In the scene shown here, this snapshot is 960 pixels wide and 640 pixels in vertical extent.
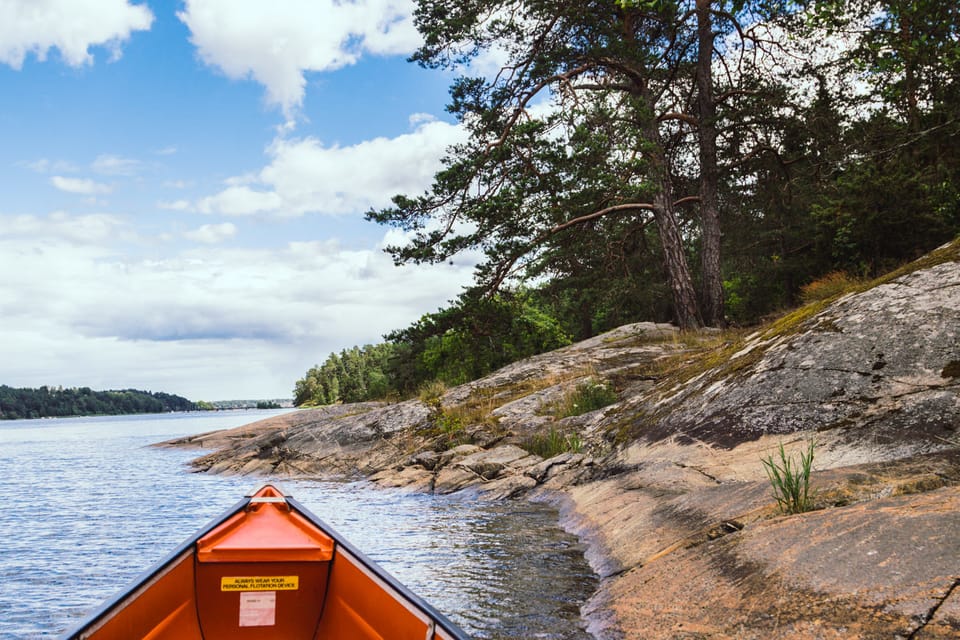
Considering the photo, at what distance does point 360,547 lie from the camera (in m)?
9.81

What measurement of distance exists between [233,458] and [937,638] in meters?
24.5

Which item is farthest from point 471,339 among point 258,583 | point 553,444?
point 258,583

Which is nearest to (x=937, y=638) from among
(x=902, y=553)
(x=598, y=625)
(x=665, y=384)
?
(x=902, y=553)

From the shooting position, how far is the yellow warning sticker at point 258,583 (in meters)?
5.13

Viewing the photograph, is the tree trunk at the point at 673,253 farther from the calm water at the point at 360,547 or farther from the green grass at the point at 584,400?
the calm water at the point at 360,547

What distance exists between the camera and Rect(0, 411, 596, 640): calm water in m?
6.65

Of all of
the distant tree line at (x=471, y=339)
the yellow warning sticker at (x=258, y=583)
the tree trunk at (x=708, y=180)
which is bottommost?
the yellow warning sticker at (x=258, y=583)

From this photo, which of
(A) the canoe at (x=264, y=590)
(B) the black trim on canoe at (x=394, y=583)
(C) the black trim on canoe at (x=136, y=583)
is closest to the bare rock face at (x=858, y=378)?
(B) the black trim on canoe at (x=394, y=583)

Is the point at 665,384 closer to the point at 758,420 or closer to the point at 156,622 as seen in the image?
the point at 758,420

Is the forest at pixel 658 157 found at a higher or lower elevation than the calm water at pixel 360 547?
higher

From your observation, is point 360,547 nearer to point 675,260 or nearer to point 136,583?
point 136,583

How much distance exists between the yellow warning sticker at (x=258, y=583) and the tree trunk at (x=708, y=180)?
1722 cm

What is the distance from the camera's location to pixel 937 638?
3.27 metres

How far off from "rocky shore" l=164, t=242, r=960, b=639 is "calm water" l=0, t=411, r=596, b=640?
22.2 inches
